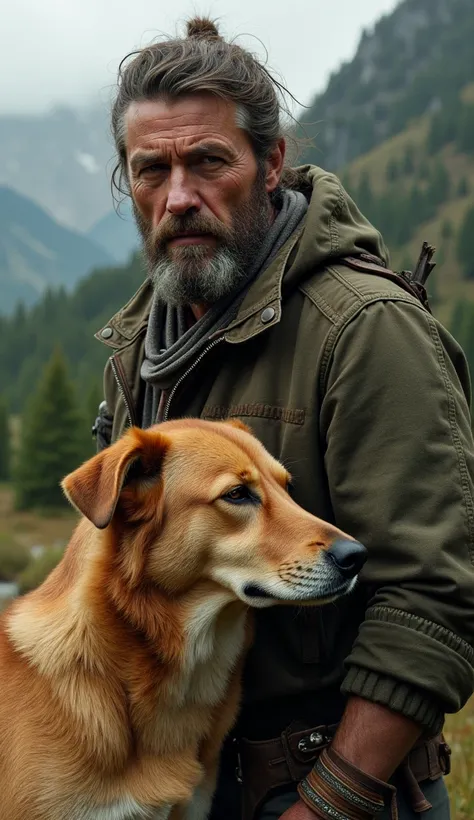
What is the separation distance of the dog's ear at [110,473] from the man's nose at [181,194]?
46.5 inches

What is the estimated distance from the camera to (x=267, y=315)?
13.2 feet

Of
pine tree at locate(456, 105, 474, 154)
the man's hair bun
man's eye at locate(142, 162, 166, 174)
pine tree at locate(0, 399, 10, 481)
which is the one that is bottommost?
pine tree at locate(0, 399, 10, 481)

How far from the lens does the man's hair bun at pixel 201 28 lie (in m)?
4.86

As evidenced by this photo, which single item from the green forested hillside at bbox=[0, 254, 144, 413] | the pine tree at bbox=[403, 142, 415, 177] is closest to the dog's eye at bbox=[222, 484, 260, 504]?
the green forested hillside at bbox=[0, 254, 144, 413]

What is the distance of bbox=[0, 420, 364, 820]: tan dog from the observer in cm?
355

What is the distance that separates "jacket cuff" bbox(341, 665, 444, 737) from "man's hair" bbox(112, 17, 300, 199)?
8.10ft

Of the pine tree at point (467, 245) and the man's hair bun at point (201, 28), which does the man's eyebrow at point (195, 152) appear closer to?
the man's hair bun at point (201, 28)

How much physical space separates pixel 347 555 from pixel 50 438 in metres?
62.9

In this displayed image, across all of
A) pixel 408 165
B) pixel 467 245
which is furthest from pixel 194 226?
pixel 408 165

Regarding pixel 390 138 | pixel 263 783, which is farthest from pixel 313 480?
pixel 390 138

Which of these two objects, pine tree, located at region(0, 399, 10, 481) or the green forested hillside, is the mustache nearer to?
pine tree, located at region(0, 399, 10, 481)

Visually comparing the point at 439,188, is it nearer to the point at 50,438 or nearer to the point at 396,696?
the point at 50,438

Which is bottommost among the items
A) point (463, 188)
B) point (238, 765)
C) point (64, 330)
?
point (238, 765)

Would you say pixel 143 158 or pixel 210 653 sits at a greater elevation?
pixel 143 158
